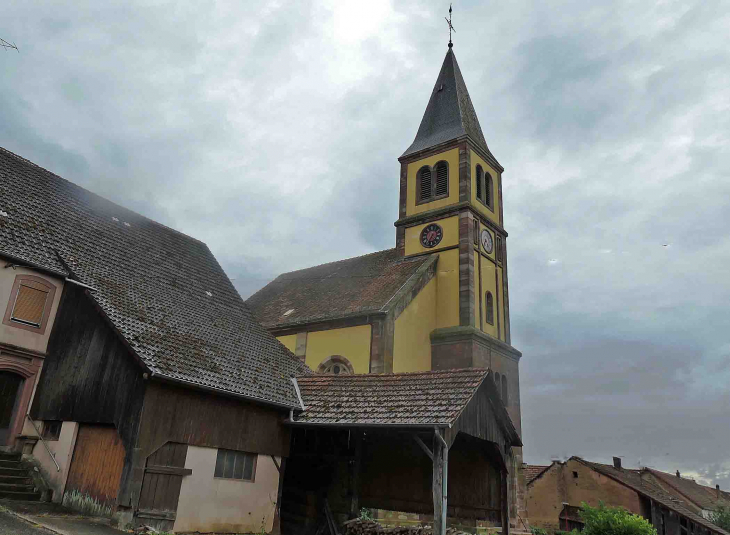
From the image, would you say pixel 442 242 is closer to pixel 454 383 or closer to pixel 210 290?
pixel 210 290

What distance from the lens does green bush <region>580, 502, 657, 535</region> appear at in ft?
86.3

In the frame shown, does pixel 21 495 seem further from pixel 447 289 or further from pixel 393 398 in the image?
pixel 447 289

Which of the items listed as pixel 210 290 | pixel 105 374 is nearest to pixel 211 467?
pixel 105 374

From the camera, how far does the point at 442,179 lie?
3164 centimetres

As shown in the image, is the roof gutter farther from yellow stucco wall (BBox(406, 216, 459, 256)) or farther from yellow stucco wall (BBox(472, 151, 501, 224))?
yellow stucco wall (BBox(472, 151, 501, 224))

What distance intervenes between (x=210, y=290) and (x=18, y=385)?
6375 millimetres

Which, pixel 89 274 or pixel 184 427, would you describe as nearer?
pixel 184 427

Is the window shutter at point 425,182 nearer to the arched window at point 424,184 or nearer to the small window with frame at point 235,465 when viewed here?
the arched window at point 424,184

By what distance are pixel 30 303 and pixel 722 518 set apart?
163ft

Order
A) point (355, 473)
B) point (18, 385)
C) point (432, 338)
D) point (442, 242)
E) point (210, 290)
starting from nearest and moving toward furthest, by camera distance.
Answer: point (18, 385)
point (355, 473)
point (210, 290)
point (432, 338)
point (442, 242)

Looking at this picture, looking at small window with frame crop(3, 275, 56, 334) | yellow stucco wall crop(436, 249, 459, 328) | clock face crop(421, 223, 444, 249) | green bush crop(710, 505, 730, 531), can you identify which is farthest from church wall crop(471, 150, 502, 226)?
green bush crop(710, 505, 730, 531)

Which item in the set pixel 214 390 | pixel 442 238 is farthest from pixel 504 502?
pixel 442 238

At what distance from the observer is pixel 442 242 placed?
29.7 meters

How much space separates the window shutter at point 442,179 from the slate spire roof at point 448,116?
150cm
